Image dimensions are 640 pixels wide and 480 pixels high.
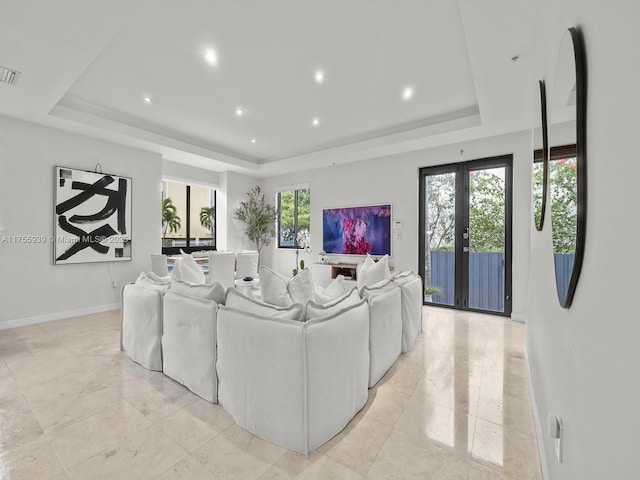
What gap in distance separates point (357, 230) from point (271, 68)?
11.3ft

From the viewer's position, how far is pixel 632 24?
52 centimetres

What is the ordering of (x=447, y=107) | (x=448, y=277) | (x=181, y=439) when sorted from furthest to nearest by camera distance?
(x=448, y=277)
(x=447, y=107)
(x=181, y=439)

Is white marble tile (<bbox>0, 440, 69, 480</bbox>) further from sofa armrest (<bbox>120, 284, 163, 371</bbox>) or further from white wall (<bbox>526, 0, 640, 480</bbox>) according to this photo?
white wall (<bbox>526, 0, 640, 480</bbox>)

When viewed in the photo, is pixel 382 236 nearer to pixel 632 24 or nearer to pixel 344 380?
pixel 344 380

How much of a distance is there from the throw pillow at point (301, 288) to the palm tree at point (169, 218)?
555cm

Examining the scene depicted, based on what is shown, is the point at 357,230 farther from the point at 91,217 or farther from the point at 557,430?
the point at 557,430

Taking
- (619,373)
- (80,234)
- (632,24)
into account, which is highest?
(632,24)

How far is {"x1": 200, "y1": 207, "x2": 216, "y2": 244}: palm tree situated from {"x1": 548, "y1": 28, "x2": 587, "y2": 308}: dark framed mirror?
683 centimetres

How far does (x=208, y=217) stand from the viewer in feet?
23.6

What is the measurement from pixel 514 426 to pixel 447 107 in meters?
3.70

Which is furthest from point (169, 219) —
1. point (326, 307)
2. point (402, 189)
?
point (326, 307)

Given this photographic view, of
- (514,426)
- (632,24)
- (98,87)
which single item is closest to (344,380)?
(514,426)

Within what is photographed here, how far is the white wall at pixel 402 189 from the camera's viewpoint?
427 centimetres

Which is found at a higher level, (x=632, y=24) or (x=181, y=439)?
(x=632, y=24)
